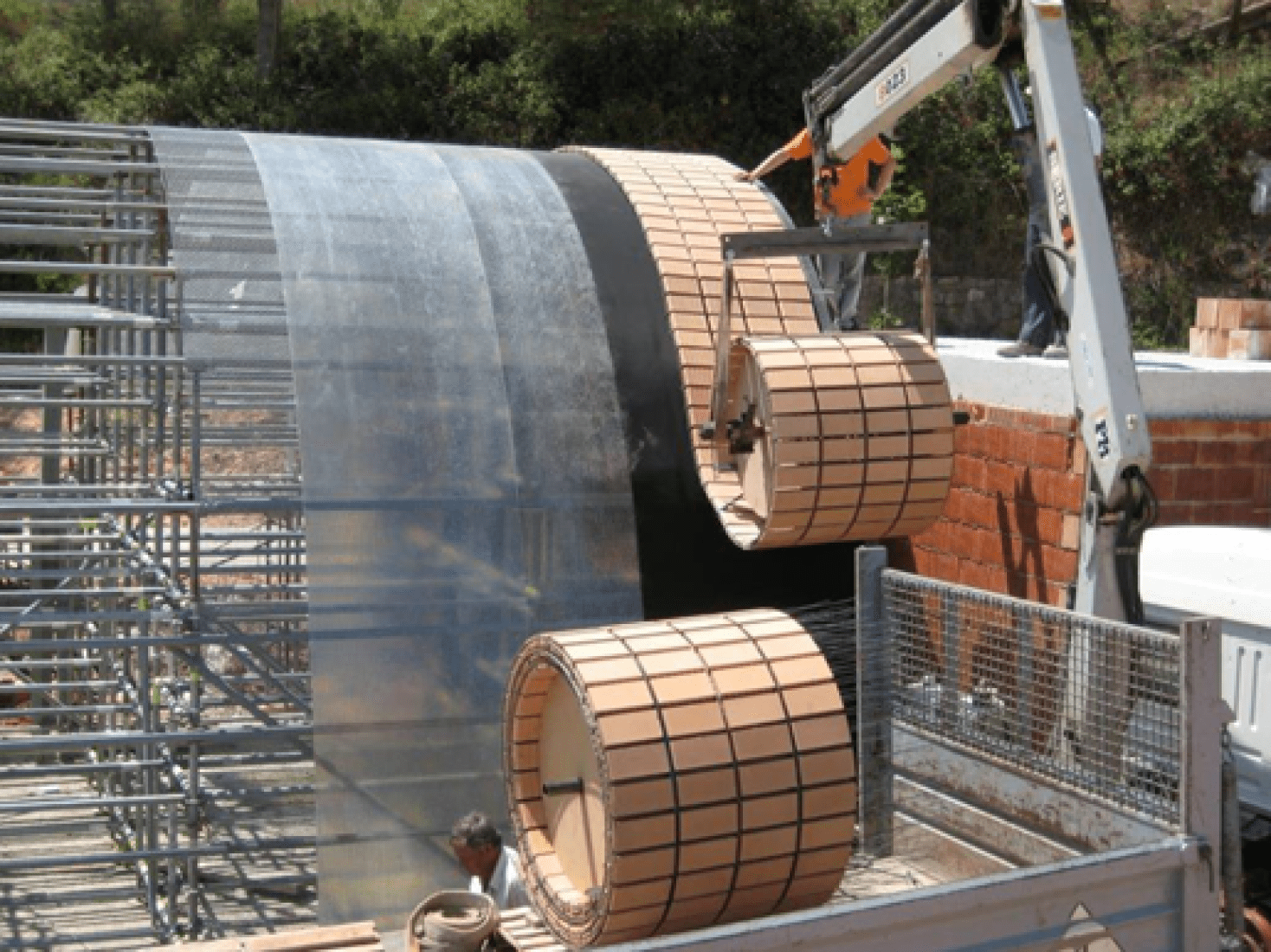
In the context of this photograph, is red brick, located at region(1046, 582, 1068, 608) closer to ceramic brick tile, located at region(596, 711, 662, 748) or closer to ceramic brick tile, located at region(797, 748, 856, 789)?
ceramic brick tile, located at region(797, 748, 856, 789)

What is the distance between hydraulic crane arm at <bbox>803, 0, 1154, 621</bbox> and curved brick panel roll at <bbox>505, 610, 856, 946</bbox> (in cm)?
133

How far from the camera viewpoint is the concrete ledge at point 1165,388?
25.1 feet

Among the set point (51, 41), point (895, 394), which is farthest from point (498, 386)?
point (51, 41)

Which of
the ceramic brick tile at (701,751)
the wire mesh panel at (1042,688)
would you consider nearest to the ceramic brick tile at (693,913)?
the ceramic brick tile at (701,751)

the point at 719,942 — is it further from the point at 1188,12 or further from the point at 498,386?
the point at 1188,12

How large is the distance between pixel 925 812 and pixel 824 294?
130 inches

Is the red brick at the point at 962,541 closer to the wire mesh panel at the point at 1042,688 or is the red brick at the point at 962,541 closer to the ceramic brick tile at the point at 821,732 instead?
the wire mesh panel at the point at 1042,688

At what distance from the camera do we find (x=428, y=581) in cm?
708

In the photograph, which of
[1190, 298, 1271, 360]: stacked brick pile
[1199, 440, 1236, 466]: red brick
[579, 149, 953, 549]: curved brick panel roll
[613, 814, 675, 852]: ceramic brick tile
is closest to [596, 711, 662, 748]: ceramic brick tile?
[613, 814, 675, 852]: ceramic brick tile

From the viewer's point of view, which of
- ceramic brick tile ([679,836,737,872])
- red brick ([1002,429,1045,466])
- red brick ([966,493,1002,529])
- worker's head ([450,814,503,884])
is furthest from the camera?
red brick ([966,493,1002,529])

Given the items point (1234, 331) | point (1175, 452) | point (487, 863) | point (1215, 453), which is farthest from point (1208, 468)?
point (487, 863)

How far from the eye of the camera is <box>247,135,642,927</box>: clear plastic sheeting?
6836mm

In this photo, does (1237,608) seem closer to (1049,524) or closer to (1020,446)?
(1049,524)

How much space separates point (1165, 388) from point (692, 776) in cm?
352
